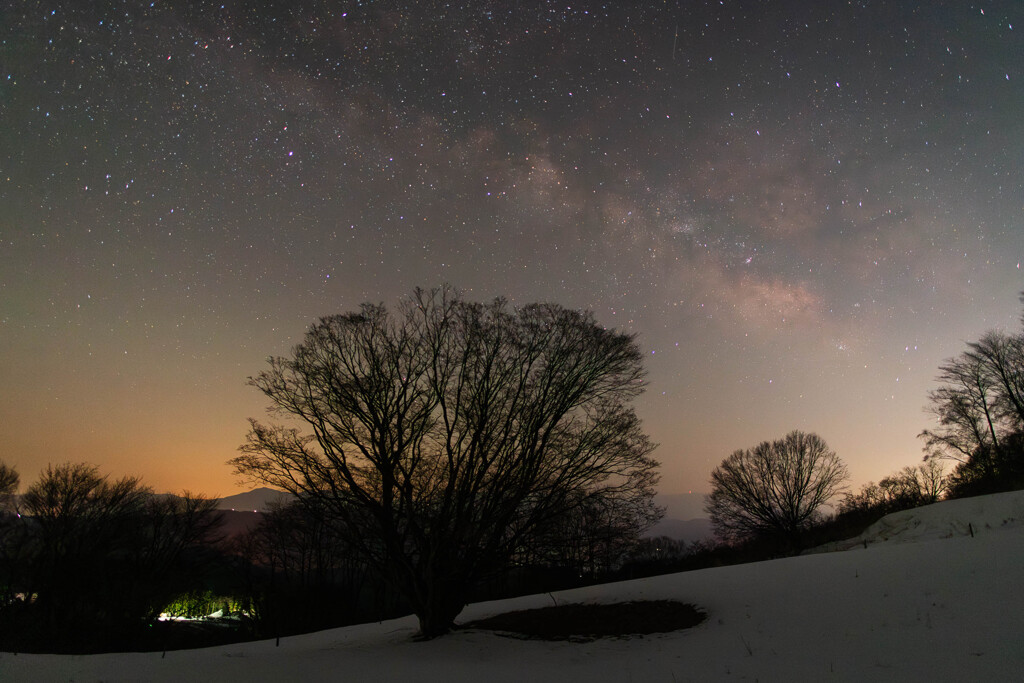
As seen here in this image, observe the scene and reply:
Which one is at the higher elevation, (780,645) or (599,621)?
(780,645)

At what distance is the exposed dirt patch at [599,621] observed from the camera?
12.3m

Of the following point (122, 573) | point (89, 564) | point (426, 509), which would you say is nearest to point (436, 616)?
point (426, 509)

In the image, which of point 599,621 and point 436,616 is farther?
point 436,616

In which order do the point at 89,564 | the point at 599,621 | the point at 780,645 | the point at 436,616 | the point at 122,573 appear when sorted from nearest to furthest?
1. the point at 780,645
2. the point at 599,621
3. the point at 436,616
4. the point at 89,564
5. the point at 122,573

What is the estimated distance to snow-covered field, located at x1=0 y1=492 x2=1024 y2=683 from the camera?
719cm

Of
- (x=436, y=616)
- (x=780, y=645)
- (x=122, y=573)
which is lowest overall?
(x=122, y=573)

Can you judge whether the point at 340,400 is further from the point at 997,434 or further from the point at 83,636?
the point at 997,434

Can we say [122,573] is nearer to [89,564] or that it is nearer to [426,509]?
[89,564]

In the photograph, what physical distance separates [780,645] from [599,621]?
6121 mm

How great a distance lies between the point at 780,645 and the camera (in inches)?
350

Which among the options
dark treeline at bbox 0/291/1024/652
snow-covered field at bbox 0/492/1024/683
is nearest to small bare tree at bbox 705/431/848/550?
dark treeline at bbox 0/291/1024/652

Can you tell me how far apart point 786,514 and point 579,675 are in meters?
44.2

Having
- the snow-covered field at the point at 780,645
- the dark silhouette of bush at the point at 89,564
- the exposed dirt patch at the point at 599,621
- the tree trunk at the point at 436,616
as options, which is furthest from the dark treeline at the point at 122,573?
the snow-covered field at the point at 780,645

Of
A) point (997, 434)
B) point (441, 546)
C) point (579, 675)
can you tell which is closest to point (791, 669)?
point (579, 675)
